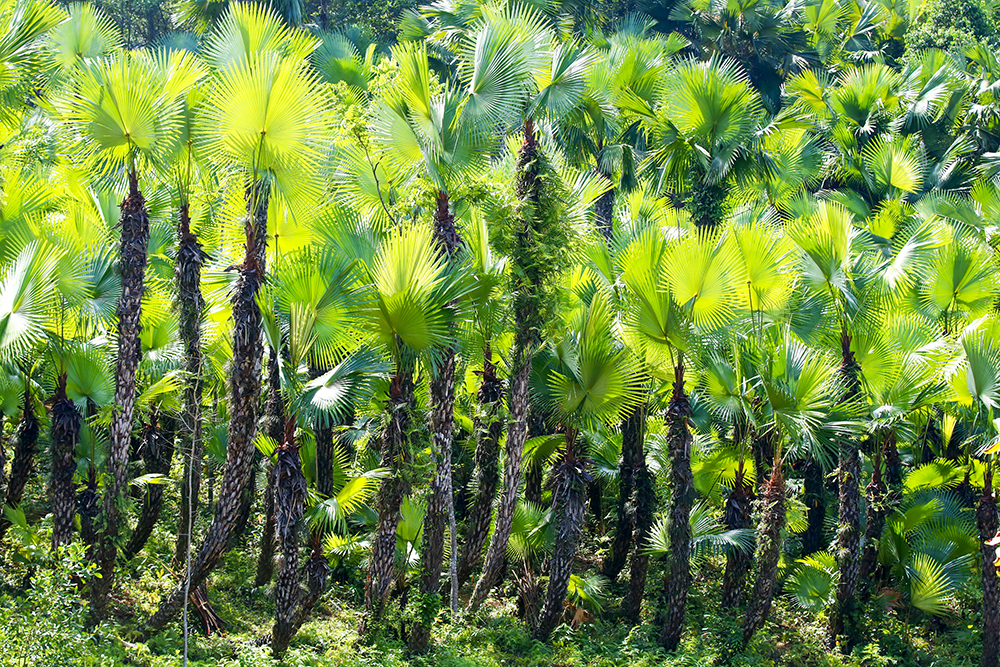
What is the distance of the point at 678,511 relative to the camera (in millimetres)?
11922

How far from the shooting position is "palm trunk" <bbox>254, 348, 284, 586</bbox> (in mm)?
11641

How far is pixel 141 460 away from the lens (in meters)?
13.8

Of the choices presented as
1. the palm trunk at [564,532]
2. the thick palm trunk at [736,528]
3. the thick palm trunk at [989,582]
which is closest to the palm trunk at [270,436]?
the palm trunk at [564,532]

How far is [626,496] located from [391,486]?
4196 millimetres

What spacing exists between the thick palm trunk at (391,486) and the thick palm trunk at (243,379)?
1.44 m

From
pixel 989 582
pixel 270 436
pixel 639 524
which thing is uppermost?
pixel 270 436

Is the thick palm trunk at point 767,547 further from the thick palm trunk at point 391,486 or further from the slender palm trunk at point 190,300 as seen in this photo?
the slender palm trunk at point 190,300

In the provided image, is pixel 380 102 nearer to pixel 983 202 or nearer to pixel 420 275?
pixel 420 275

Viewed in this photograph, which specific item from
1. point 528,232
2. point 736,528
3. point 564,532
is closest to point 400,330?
point 528,232

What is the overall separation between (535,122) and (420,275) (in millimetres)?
3880

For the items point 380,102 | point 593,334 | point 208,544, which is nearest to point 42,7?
point 380,102

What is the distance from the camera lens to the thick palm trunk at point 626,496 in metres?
13.5

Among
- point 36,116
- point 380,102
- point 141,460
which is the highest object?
point 36,116

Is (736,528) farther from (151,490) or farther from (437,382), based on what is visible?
(151,490)
